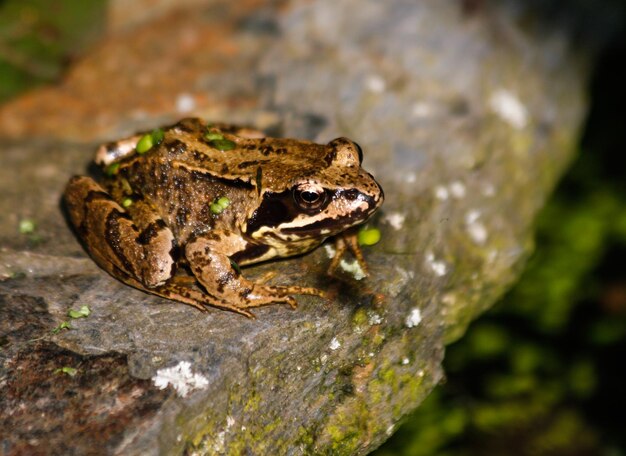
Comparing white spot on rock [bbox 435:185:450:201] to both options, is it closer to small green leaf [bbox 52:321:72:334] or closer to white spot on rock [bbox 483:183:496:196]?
white spot on rock [bbox 483:183:496:196]

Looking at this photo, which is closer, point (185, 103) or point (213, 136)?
point (213, 136)

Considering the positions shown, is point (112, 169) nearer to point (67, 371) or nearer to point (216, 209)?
point (216, 209)

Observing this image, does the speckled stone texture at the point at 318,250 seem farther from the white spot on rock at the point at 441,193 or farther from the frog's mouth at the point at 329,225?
the frog's mouth at the point at 329,225

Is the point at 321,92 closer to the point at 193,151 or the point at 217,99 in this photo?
the point at 217,99

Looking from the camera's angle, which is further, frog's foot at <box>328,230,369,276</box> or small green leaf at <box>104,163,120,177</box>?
small green leaf at <box>104,163,120,177</box>

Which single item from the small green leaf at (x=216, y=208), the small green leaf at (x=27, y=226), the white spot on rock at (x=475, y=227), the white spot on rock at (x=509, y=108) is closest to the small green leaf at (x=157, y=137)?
the small green leaf at (x=216, y=208)

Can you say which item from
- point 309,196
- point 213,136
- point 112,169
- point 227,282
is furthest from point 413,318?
point 112,169

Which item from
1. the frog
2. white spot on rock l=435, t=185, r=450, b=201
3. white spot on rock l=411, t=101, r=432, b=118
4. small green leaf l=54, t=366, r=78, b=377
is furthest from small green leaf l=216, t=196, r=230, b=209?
white spot on rock l=411, t=101, r=432, b=118
